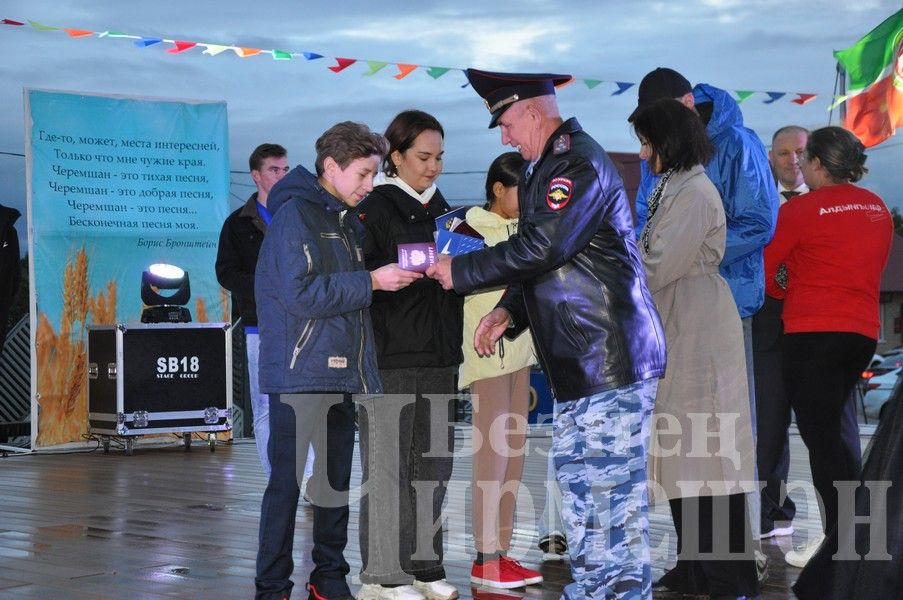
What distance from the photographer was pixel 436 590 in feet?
14.2

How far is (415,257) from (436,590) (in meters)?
1.24

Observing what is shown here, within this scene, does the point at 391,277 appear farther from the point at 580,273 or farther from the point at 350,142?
the point at 580,273

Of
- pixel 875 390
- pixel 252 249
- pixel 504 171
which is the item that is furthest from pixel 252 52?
pixel 875 390

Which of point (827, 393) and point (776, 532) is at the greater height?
point (827, 393)

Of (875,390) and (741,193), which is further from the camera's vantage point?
(875,390)

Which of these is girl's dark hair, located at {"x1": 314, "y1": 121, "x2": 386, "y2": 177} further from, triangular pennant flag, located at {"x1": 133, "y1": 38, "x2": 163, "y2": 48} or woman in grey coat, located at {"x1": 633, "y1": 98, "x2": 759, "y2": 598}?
triangular pennant flag, located at {"x1": 133, "y1": 38, "x2": 163, "y2": 48}

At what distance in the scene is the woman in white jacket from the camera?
459 cm

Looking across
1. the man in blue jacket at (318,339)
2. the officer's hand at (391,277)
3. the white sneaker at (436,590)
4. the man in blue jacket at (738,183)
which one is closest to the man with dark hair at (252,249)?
the white sneaker at (436,590)

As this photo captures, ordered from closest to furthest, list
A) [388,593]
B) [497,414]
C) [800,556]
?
[388,593]
[497,414]
[800,556]

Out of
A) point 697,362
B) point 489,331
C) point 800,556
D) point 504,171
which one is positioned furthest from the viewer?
point 800,556

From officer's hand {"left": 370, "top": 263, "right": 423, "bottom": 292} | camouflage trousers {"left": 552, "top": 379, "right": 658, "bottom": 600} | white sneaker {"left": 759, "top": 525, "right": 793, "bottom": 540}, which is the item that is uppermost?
officer's hand {"left": 370, "top": 263, "right": 423, "bottom": 292}

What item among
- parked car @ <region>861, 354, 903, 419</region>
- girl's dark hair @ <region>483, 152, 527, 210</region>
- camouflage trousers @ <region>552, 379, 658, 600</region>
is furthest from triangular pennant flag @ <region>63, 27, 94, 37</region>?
parked car @ <region>861, 354, 903, 419</region>

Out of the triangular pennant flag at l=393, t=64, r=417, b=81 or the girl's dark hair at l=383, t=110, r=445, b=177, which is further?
the triangular pennant flag at l=393, t=64, r=417, b=81

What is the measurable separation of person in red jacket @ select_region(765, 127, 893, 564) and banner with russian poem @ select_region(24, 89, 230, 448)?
21.0 ft
